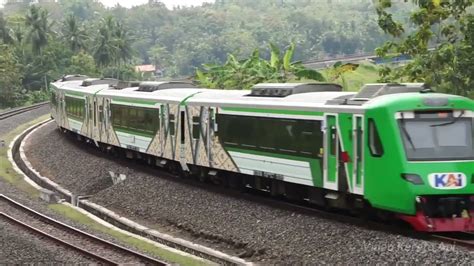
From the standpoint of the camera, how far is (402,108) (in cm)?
1203

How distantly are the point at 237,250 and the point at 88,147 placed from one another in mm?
17263

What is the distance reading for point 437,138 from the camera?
12070 millimetres

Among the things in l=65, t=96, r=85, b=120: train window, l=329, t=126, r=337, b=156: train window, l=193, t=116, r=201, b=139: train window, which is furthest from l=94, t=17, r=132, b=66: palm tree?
l=329, t=126, r=337, b=156: train window

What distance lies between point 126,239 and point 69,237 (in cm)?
124

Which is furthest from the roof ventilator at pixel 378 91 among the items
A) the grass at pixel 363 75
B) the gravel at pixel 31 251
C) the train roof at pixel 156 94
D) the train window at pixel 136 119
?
the grass at pixel 363 75

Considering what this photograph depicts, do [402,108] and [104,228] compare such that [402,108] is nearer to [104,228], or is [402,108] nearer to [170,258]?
[170,258]

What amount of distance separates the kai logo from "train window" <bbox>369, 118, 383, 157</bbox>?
38.8 inches

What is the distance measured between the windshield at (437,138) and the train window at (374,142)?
44 centimetres

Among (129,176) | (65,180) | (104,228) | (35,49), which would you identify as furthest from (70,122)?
(35,49)

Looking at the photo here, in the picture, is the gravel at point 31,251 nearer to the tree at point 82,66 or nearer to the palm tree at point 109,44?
the tree at point 82,66

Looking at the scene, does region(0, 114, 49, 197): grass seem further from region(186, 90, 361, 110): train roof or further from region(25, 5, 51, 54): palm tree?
region(25, 5, 51, 54): palm tree

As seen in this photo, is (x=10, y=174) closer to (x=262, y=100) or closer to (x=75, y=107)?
(x=75, y=107)

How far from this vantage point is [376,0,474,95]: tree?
2133cm

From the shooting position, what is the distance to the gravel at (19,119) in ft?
125
